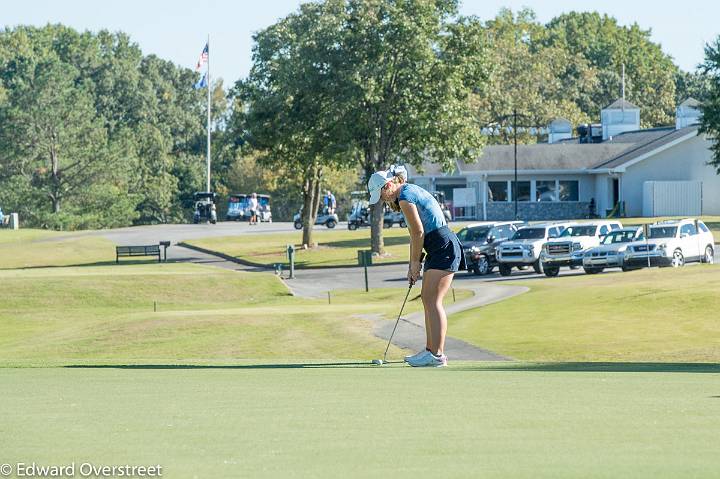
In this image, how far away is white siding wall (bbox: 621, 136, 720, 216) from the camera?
3260 inches

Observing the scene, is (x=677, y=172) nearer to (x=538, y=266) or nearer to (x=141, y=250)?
(x=141, y=250)

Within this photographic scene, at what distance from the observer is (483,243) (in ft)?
162

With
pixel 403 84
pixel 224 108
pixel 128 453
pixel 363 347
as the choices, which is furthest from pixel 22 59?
pixel 128 453

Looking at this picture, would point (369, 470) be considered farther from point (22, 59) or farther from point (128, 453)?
point (22, 59)

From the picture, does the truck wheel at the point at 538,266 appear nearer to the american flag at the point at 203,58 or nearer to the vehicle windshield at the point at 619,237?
the vehicle windshield at the point at 619,237

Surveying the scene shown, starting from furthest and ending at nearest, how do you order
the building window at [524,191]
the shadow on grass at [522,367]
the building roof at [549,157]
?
the building window at [524,191], the building roof at [549,157], the shadow on grass at [522,367]

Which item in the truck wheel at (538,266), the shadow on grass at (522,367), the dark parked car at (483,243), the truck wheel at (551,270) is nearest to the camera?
the shadow on grass at (522,367)

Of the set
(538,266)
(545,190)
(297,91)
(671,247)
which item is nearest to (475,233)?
(538,266)

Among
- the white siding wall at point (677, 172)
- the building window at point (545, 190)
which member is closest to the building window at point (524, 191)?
the building window at point (545, 190)

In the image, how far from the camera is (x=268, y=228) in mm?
94750

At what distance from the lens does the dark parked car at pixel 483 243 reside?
160 feet

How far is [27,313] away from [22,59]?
107733 mm

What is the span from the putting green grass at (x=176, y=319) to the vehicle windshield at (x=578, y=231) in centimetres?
792

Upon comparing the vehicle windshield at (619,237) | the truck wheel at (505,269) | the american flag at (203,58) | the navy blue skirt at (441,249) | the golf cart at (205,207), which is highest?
the american flag at (203,58)
